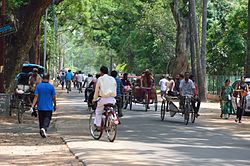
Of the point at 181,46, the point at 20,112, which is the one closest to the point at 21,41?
the point at 20,112

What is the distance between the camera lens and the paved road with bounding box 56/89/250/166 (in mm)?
12359

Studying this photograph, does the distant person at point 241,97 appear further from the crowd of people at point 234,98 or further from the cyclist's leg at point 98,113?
the cyclist's leg at point 98,113

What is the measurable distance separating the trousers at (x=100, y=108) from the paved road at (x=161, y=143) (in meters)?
0.52

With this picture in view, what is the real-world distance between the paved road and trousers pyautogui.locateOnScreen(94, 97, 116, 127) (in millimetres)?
522

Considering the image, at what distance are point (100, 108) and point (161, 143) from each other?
5.81ft

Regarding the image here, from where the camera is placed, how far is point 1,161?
40.5 feet

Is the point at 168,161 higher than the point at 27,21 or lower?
lower

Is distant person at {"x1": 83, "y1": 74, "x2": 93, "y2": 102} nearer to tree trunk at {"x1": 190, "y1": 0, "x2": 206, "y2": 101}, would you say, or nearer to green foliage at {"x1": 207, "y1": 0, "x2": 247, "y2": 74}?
tree trunk at {"x1": 190, "y1": 0, "x2": 206, "y2": 101}

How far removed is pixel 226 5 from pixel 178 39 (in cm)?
1599

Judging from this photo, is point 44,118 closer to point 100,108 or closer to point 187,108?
point 100,108

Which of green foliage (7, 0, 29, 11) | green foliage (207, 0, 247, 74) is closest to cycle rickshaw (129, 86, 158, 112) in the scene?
green foliage (7, 0, 29, 11)

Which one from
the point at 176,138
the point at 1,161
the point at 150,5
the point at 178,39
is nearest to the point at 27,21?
the point at 176,138

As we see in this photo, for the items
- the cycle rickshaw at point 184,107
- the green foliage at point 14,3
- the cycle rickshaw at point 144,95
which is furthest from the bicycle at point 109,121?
the green foliage at point 14,3

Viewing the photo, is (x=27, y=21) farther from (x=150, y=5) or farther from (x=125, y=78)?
(x=150, y=5)
